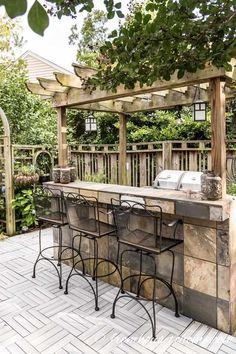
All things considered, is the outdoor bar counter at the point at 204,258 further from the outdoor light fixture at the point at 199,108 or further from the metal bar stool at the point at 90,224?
the outdoor light fixture at the point at 199,108

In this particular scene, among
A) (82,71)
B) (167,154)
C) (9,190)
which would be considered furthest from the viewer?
(167,154)

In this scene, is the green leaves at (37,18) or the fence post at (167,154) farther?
the fence post at (167,154)

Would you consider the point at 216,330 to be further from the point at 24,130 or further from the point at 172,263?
the point at 24,130

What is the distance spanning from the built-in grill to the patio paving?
1891 mm

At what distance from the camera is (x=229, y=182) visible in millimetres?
4469

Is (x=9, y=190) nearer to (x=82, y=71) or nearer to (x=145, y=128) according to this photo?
(x=82, y=71)

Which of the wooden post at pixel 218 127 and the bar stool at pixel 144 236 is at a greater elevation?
the wooden post at pixel 218 127

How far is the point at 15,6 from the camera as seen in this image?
713 mm

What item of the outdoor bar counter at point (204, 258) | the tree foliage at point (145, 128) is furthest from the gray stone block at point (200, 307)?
the tree foliage at point (145, 128)

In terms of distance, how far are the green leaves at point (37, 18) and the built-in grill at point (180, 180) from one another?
3.67m

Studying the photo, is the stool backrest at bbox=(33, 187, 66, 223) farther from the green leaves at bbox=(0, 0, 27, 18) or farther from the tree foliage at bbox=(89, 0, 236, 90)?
the green leaves at bbox=(0, 0, 27, 18)

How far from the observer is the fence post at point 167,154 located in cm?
541

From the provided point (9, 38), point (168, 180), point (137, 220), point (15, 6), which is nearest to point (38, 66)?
point (9, 38)

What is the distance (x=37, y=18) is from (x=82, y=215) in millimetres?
2548
